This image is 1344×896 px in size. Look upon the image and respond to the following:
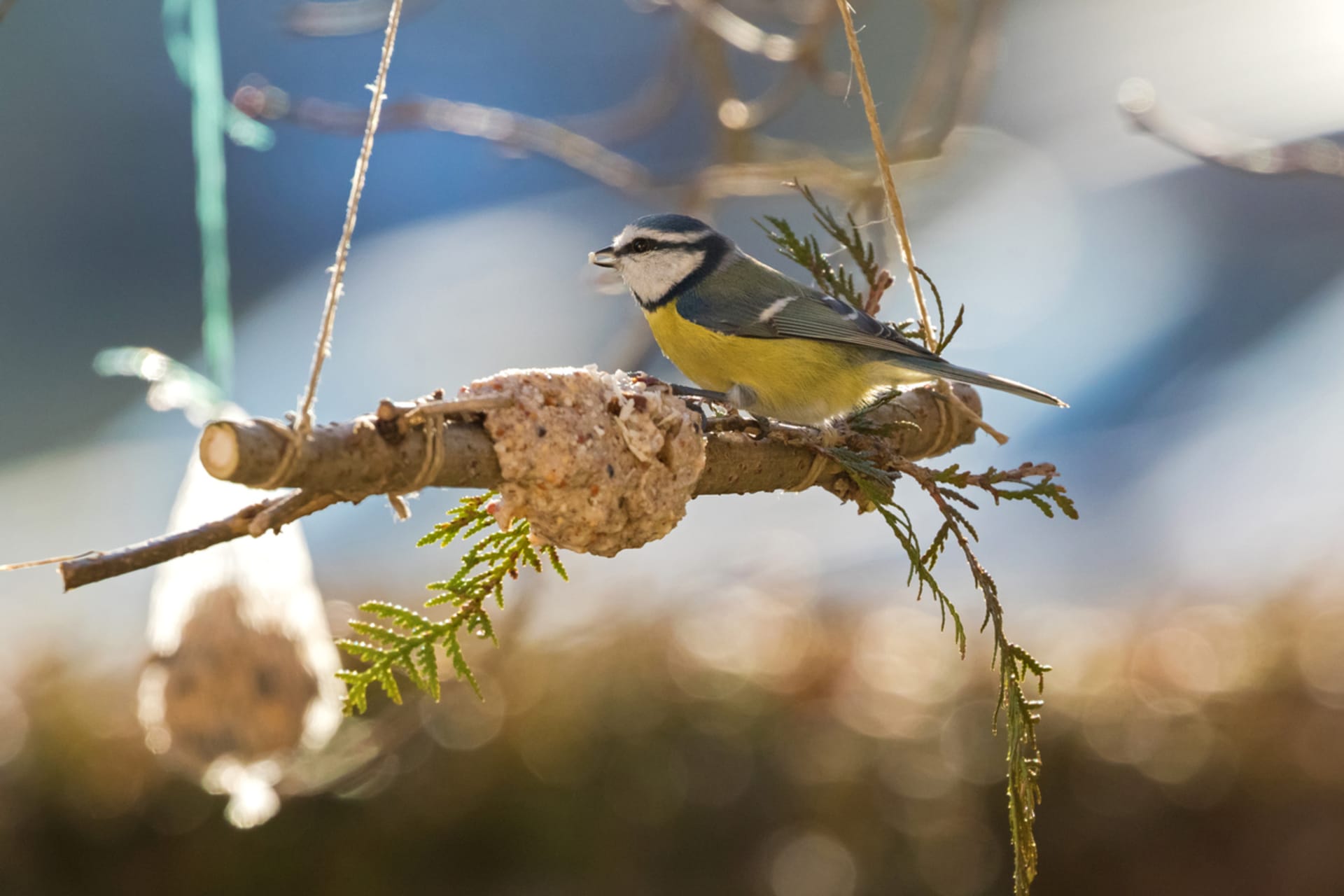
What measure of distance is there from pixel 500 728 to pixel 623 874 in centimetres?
37

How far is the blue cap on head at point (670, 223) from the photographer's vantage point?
1.35m

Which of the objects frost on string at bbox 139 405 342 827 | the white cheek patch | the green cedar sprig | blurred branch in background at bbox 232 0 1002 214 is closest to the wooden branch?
the green cedar sprig

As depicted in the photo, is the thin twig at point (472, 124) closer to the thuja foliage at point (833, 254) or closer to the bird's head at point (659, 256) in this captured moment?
the bird's head at point (659, 256)

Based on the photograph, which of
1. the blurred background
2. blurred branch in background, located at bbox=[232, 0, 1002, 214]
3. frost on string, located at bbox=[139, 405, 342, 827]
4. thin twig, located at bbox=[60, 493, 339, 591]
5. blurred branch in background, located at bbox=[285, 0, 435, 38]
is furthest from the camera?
the blurred background

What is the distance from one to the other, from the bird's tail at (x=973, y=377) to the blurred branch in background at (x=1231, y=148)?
68 centimetres

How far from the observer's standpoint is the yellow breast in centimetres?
120

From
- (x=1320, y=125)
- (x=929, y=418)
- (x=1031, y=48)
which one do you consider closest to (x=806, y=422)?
(x=929, y=418)

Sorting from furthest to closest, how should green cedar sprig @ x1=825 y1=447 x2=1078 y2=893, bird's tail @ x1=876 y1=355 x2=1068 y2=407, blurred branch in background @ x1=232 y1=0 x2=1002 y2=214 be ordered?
blurred branch in background @ x1=232 y1=0 x2=1002 y2=214 < bird's tail @ x1=876 y1=355 x2=1068 y2=407 < green cedar sprig @ x1=825 y1=447 x2=1078 y2=893

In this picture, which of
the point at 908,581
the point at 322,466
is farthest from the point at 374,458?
the point at 908,581

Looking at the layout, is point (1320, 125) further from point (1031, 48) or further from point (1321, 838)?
point (1321, 838)

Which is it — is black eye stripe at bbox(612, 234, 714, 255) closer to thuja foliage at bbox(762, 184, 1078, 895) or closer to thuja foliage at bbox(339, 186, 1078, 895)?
thuja foliage at bbox(762, 184, 1078, 895)

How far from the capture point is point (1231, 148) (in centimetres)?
172

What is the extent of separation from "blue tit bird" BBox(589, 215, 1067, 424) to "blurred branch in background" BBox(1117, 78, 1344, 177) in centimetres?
69

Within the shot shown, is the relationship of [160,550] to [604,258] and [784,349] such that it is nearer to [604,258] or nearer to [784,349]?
[784,349]
